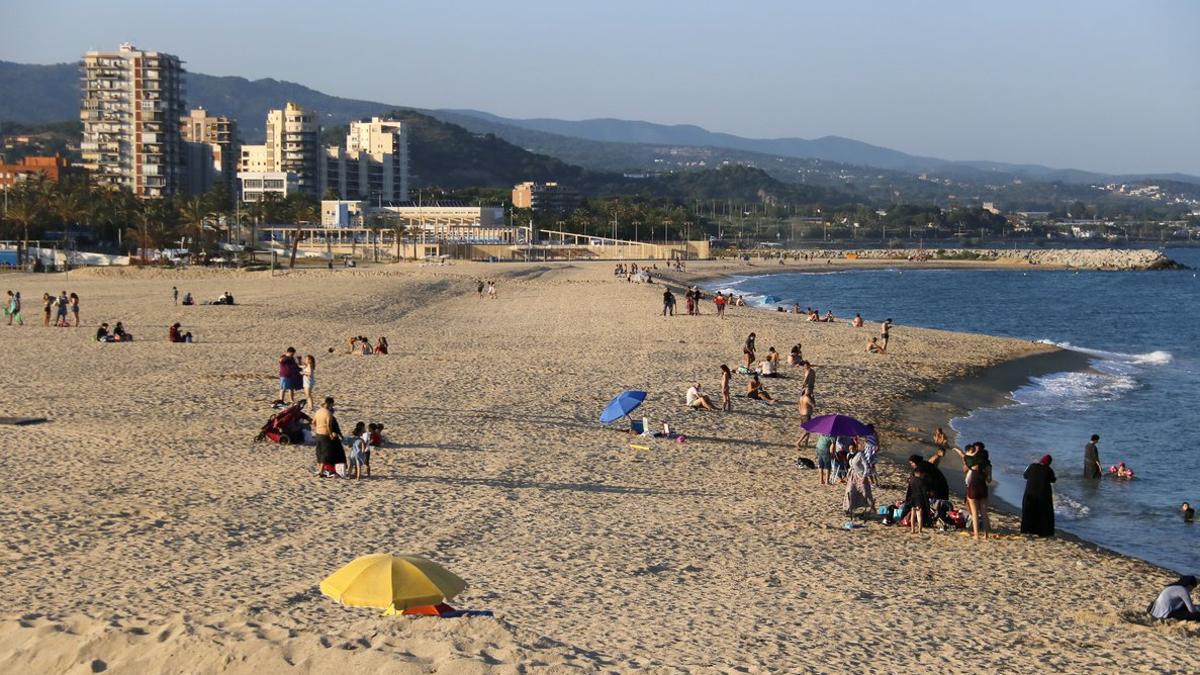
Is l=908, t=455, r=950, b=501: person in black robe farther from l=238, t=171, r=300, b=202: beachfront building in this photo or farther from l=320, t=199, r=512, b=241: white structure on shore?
l=238, t=171, r=300, b=202: beachfront building

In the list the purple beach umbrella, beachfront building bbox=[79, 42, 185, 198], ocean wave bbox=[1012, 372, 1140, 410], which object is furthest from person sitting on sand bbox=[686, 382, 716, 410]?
beachfront building bbox=[79, 42, 185, 198]

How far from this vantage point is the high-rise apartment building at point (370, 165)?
547 feet

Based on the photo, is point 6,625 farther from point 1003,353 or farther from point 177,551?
point 1003,353

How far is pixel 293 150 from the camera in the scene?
16038 centimetres

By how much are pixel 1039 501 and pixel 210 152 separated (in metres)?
150

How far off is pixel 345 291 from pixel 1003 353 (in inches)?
1098

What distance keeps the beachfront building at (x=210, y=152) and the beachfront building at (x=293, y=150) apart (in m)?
2.90

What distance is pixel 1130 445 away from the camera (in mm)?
22219

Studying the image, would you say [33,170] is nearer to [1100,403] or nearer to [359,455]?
[1100,403]

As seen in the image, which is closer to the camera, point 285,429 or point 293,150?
point 285,429

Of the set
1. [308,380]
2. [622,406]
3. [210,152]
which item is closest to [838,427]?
[622,406]

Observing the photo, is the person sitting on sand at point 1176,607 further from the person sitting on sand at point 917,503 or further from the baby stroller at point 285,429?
the baby stroller at point 285,429

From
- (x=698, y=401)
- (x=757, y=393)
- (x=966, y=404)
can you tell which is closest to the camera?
(x=698, y=401)

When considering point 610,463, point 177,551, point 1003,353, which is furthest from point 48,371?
point 1003,353
